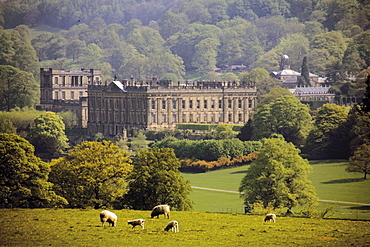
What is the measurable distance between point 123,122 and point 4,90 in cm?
4099

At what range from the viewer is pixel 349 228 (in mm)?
62625

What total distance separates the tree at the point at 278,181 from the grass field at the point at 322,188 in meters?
2.05

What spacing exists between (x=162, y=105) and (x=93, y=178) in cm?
8759

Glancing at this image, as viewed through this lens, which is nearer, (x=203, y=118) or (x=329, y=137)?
(x=329, y=137)

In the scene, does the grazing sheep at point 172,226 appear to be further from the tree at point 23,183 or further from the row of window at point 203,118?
the row of window at point 203,118

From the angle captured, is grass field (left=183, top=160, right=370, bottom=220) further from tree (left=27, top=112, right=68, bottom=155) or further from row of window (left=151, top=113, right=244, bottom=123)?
row of window (left=151, top=113, right=244, bottom=123)

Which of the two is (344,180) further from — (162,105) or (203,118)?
(203,118)

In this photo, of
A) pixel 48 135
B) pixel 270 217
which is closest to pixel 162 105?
pixel 48 135

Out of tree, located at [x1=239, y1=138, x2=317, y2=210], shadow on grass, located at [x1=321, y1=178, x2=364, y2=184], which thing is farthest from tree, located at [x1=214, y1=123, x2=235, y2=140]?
tree, located at [x1=239, y1=138, x2=317, y2=210]

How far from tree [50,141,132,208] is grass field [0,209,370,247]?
253 inches

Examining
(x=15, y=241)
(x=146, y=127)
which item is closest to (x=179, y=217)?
(x=15, y=241)

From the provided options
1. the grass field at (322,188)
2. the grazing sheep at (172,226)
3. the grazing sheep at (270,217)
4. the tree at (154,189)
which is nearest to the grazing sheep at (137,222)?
the grazing sheep at (172,226)

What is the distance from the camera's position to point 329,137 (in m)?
124

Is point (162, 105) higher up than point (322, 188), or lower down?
higher up
